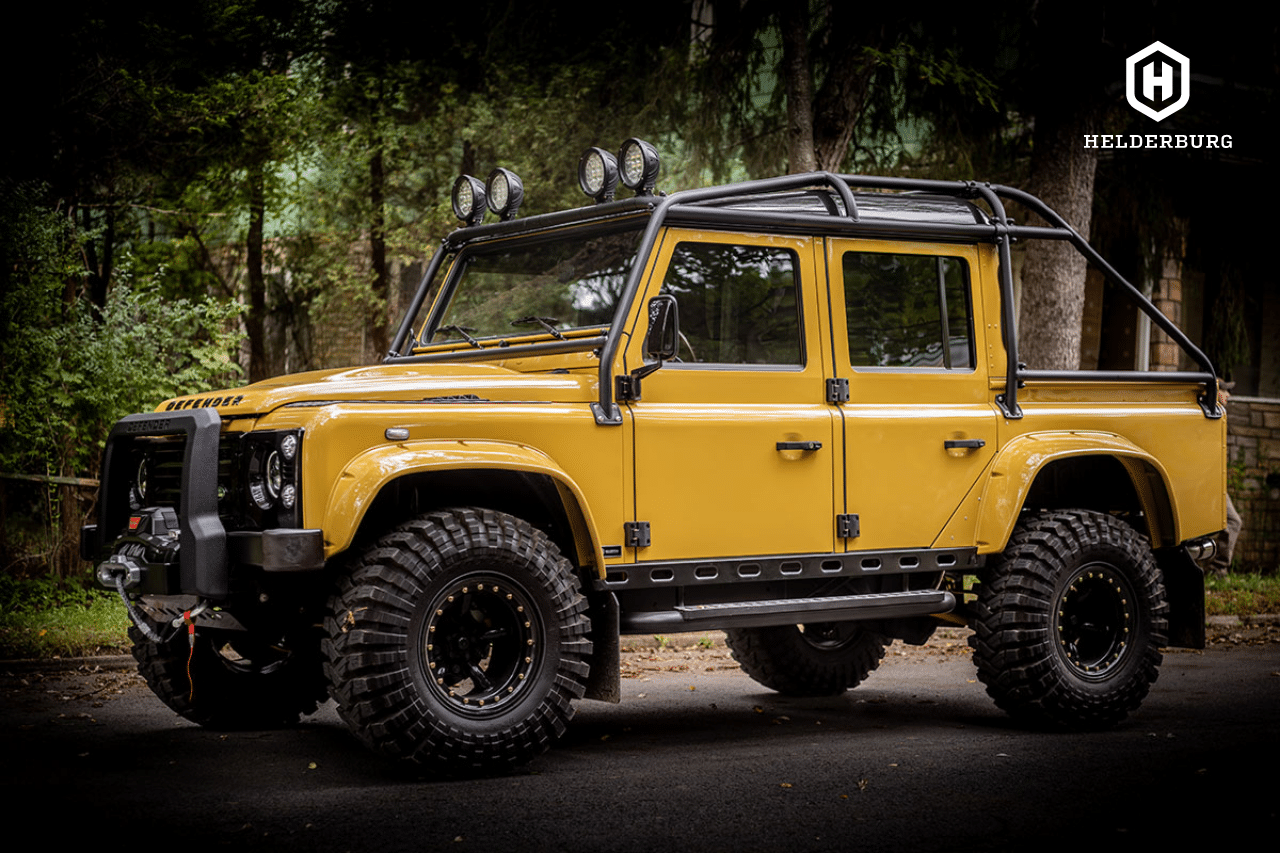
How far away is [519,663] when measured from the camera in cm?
609

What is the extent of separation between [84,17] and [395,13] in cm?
402

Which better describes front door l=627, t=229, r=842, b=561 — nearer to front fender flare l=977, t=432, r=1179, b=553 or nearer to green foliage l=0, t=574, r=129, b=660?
front fender flare l=977, t=432, r=1179, b=553

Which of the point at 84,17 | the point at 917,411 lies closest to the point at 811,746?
the point at 917,411

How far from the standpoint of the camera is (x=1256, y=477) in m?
18.1

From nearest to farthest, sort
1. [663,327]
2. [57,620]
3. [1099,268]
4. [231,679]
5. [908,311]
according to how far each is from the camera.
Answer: [663,327] → [231,679] → [908,311] → [1099,268] → [57,620]

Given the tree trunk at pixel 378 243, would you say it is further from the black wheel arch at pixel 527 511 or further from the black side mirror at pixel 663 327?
the black side mirror at pixel 663 327

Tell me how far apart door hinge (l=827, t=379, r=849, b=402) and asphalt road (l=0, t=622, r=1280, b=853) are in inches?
66.2

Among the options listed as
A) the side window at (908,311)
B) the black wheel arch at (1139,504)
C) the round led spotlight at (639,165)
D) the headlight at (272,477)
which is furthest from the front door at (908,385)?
the headlight at (272,477)

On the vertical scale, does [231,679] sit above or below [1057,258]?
below

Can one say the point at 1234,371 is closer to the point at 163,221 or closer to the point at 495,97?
the point at 495,97

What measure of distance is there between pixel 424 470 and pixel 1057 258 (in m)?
9.20

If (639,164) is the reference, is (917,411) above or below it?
below

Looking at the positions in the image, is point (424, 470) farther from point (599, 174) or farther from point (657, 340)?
point (599, 174)

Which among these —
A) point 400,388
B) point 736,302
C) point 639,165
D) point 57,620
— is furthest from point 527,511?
point 57,620
